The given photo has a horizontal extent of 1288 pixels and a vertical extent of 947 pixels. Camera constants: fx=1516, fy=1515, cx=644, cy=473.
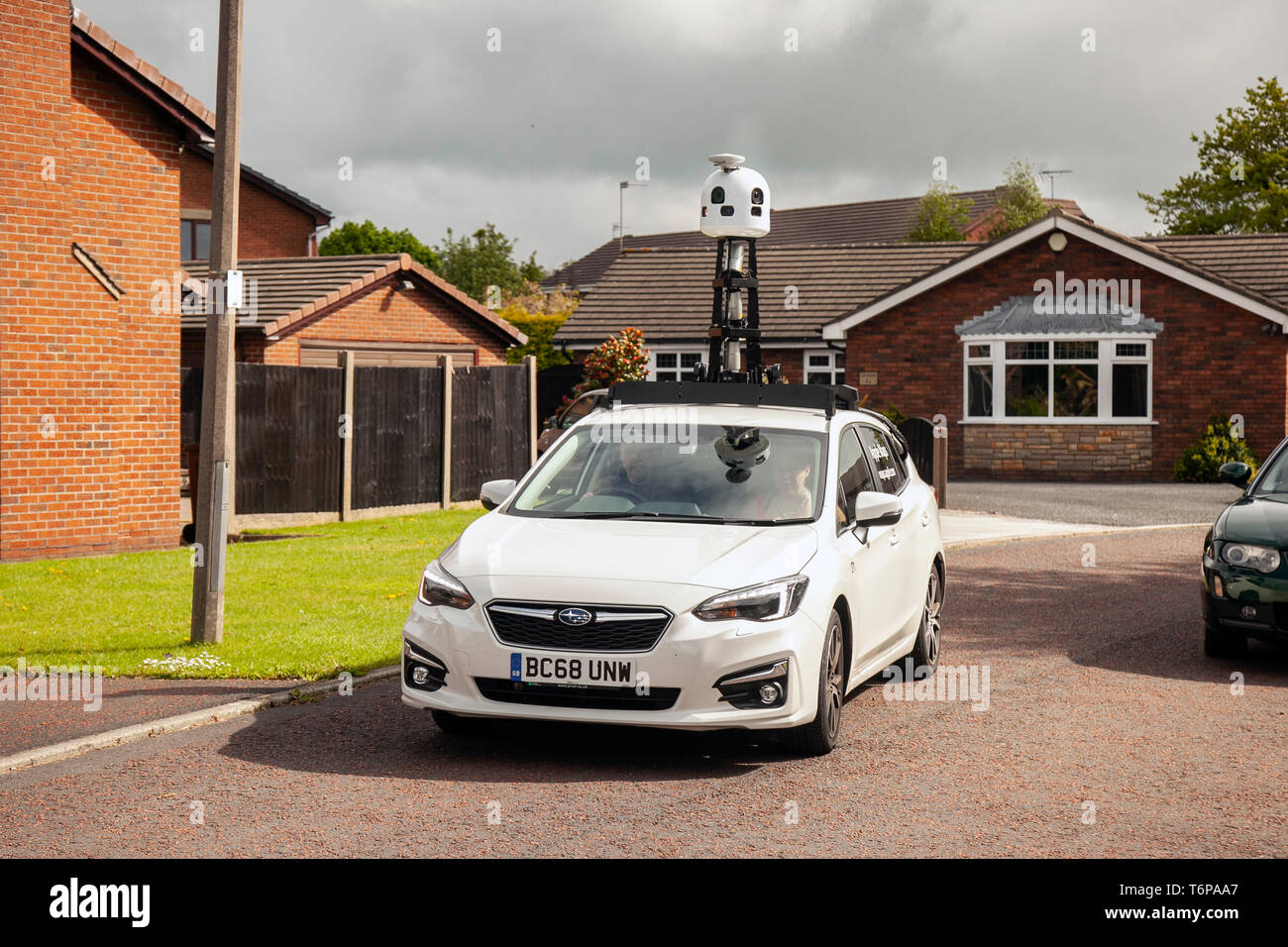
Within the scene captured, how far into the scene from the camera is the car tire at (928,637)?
→ 30.0ft

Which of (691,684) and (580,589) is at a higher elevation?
(580,589)

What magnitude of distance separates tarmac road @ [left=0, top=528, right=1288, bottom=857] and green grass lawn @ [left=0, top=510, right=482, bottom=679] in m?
1.06

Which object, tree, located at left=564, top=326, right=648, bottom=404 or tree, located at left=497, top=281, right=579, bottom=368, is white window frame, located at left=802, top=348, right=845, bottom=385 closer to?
tree, located at left=497, top=281, right=579, bottom=368

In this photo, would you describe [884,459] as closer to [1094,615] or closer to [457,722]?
[457,722]

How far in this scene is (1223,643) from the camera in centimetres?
971

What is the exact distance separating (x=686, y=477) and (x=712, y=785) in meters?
1.84

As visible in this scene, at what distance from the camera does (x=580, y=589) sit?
6.60 m

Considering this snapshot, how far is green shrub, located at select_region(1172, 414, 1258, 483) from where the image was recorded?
29.1 meters

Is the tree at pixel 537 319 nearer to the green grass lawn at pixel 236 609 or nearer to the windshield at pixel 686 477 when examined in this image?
the green grass lawn at pixel 236 609

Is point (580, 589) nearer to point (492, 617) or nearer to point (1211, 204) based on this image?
point (492, 617)

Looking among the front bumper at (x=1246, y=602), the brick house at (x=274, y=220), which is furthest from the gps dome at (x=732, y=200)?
the brick house at (x=274, y=220)

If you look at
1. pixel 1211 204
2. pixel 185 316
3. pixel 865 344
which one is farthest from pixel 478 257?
pixel 185 316
